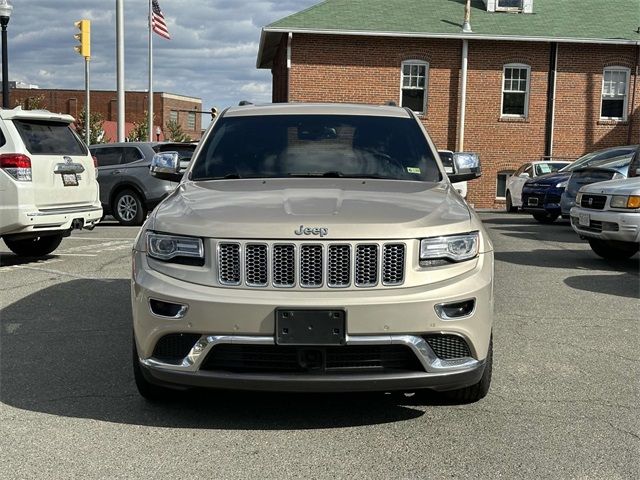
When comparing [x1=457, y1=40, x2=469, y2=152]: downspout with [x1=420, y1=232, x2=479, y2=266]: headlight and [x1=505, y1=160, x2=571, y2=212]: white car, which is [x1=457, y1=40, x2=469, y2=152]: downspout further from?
[x1=420, y1=232, x2=479, y2=266]: headlight

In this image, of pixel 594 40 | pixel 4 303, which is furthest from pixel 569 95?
pixel 4 303

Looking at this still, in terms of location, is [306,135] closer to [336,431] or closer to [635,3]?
[336,431]

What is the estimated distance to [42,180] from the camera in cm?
962

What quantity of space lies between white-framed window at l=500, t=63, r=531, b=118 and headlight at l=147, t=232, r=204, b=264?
82.3ft

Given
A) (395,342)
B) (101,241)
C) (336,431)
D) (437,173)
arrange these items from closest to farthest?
1. (395,342)
2. (336,431)
3. (437,173)
4. (101,241)

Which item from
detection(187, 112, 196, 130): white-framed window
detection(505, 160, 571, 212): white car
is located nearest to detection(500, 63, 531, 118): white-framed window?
detection(505, 160, 571, 212): white car

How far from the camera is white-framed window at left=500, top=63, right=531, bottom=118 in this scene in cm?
2770

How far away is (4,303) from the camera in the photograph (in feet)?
24.6

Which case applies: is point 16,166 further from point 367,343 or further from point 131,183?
point 131,183

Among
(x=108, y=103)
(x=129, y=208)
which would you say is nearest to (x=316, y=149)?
(x=129, y=208)

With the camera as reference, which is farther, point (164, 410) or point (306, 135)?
point (306, 135)

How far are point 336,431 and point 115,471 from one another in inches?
44.1

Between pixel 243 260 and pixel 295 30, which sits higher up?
pixel 295 30

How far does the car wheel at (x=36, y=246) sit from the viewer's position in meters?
10.8
